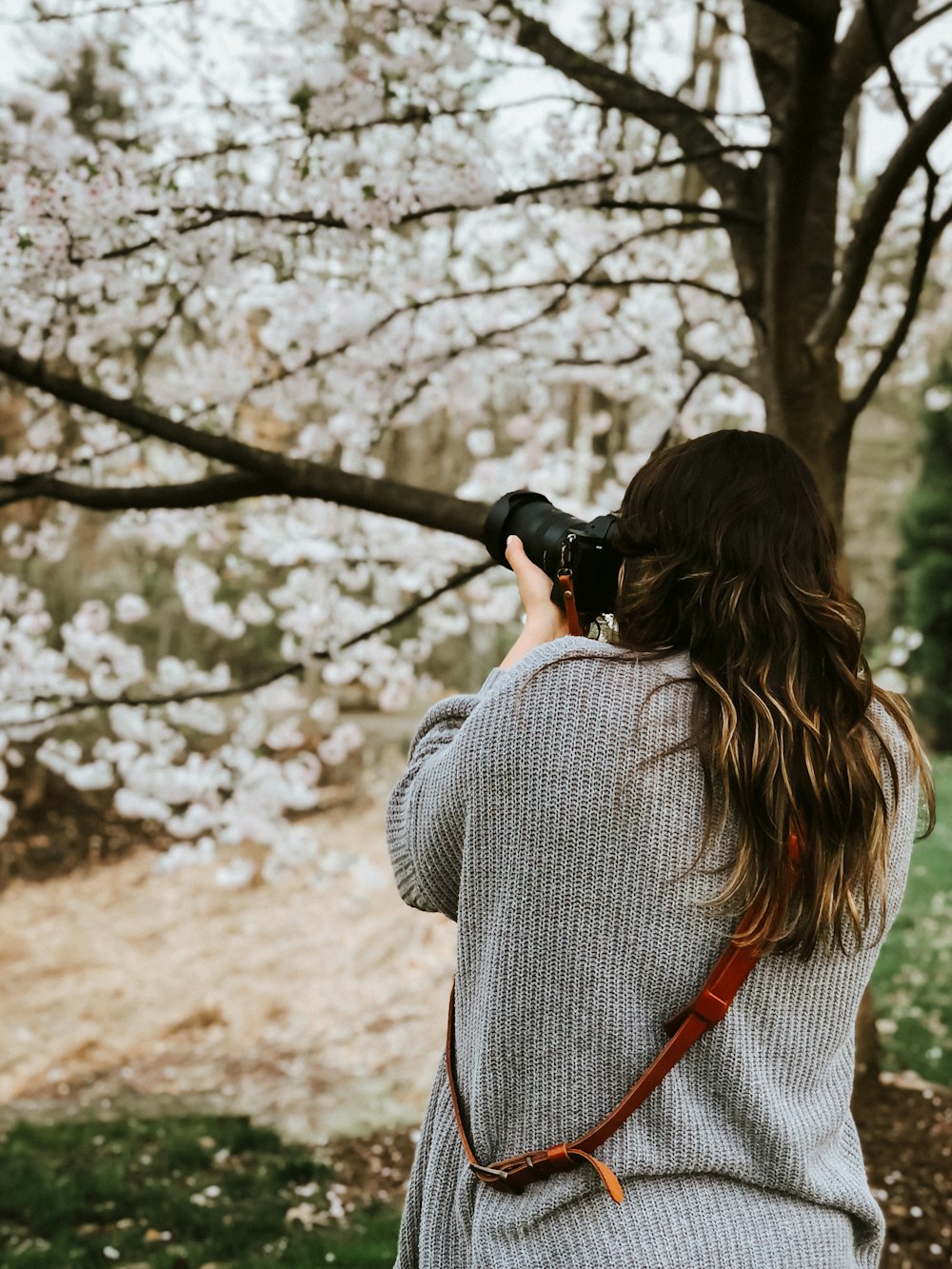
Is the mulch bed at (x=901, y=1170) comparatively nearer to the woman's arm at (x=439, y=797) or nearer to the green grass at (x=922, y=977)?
the green grass at (x=922, y=977)

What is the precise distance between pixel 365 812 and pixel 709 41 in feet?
23.1

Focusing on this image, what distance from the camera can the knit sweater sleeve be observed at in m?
1.05

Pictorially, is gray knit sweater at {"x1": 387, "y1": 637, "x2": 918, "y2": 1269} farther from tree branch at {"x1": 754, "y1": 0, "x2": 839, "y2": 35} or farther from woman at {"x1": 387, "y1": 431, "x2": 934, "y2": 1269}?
tree branch at {"x1": 754, "y1": 0, "x2": 839, "y2": 35}

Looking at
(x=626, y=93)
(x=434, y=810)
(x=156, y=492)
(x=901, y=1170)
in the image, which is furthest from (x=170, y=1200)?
(x=626, y=93)

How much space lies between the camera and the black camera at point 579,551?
3.99 feet

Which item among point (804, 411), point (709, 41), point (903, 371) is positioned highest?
point (903, 371)

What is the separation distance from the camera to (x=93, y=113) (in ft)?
30.0

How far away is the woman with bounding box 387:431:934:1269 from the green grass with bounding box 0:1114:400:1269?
89.3 inches

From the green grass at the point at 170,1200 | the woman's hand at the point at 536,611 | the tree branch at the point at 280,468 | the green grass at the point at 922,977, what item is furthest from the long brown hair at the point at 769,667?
the green grass at the point at 922,977

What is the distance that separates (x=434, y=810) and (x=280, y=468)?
1608mm

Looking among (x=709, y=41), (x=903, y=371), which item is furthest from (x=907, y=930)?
(x=903, y=371)

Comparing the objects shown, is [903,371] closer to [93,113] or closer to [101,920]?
[93,113]

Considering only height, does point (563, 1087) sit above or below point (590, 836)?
below

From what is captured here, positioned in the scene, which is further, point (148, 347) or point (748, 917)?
point (148, 347)
